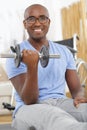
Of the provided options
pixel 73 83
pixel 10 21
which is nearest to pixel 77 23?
pixel 10 21

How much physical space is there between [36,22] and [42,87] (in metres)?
0.39

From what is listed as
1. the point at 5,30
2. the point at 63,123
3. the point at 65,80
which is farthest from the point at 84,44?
the point at 63,123

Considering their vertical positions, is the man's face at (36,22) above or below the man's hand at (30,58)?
above

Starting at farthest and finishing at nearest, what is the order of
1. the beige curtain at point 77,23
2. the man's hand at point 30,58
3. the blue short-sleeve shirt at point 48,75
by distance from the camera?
the beige curtain at point 77,23, the blue short-sleeve shirt at point 48,75, the man's hand at point 30,58

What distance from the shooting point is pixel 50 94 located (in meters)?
1.69

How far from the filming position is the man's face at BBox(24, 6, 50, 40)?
1.78 meters

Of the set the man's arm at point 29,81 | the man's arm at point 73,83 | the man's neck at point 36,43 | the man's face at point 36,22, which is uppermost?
the man's face at point 36,22

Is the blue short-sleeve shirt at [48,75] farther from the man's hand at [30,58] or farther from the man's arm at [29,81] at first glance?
the man's hand at [30,58]

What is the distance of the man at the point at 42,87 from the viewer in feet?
4.39

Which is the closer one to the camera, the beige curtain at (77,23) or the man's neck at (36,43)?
the man's neck at (36,43)

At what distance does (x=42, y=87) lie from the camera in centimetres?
169

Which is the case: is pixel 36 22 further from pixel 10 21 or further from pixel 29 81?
pixel 10 21

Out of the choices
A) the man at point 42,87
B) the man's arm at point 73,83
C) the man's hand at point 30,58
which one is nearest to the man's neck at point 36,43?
the man at point 42,87

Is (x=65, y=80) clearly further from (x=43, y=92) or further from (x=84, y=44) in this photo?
(x=84, y=44)
